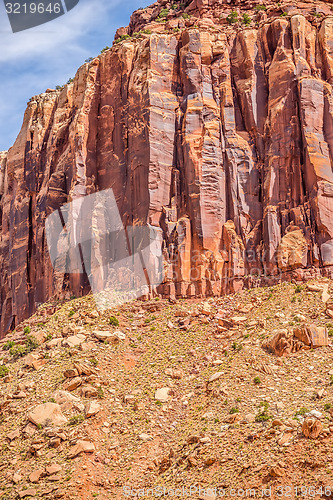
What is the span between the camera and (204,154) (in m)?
60.9

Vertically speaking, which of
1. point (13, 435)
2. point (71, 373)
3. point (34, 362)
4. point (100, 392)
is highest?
point (34, 362)

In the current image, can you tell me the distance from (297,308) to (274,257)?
260 inches

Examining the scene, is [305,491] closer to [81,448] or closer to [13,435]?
[81,448]

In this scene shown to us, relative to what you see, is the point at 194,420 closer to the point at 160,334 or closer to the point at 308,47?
the point at 160,334

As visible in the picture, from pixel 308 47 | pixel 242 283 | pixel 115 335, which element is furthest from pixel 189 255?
pixel 308 47

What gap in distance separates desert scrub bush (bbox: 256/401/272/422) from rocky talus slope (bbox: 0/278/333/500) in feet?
0.19

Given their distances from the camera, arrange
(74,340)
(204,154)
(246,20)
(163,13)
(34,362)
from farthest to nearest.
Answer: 1. (163,13)
2. (246,20)
3. (204,154)
4. (74,340)
5. (34,362)

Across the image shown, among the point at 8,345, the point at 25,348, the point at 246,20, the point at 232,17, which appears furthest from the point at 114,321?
the point at 232,17

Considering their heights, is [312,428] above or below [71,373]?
below

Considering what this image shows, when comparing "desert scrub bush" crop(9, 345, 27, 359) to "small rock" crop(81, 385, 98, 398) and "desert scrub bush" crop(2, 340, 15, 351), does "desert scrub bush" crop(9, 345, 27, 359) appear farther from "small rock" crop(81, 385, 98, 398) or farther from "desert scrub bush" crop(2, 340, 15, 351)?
"small rock" crop(81, 385, 98, 398)

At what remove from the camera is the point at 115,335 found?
174ft

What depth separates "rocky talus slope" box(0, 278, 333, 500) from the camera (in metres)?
40.5

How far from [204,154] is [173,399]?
68.8 ft

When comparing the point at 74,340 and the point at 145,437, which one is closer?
the point at 145,437
